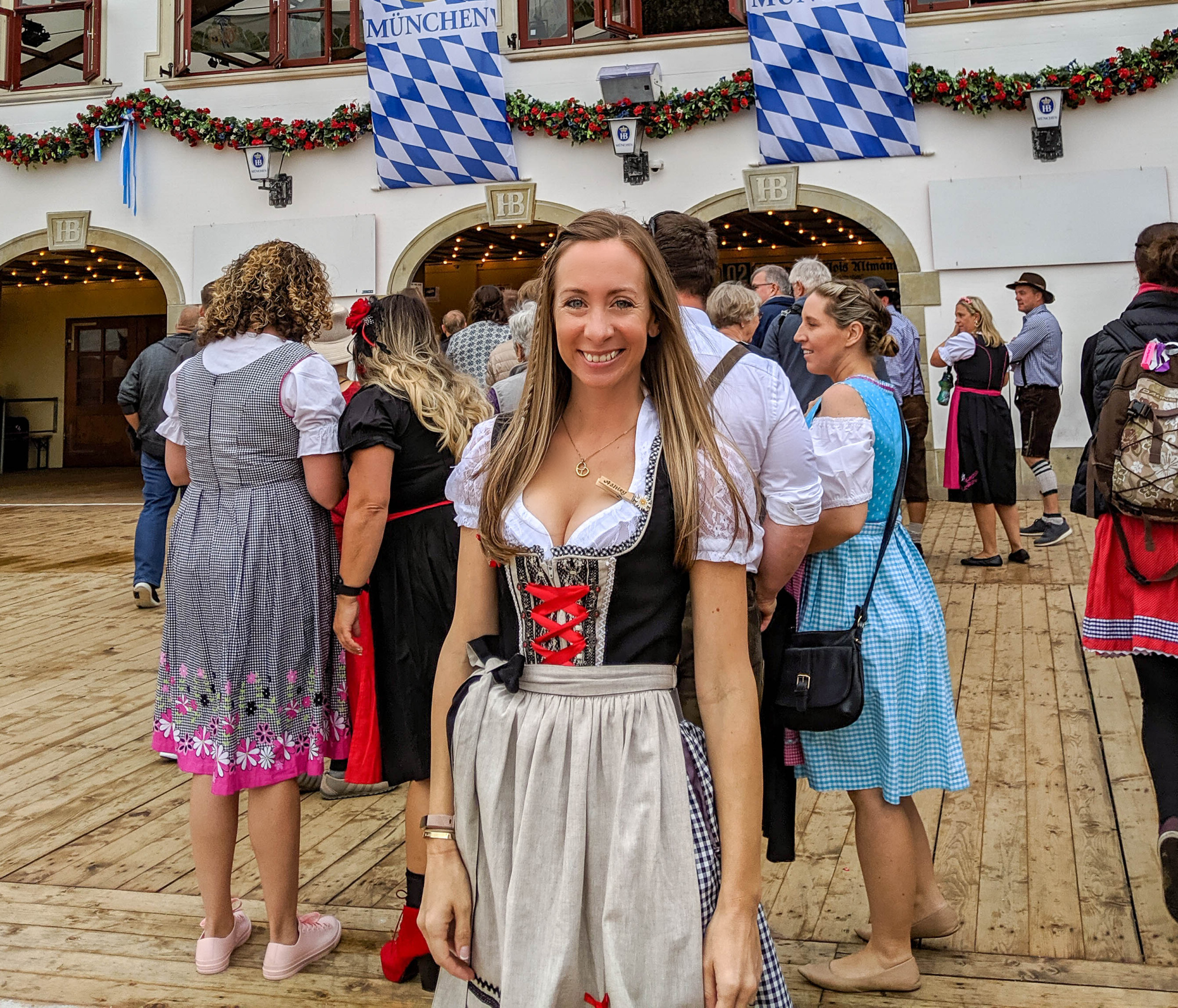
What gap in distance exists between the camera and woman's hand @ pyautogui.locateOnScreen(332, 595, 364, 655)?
251 centimetres

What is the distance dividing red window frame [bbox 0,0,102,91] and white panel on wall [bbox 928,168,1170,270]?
26.3 feet

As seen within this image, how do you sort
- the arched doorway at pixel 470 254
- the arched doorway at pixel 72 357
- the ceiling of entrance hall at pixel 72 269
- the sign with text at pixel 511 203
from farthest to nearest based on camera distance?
1. the arched doorway at pixel 72 357
2. the ceiling of entrance hall at pixel 72 269
3. the arched doorway at pixel 470 254
4. the sign with text at pixel 511 203

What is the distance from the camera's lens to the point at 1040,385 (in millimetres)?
7621

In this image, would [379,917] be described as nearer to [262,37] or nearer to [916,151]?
[916,151]

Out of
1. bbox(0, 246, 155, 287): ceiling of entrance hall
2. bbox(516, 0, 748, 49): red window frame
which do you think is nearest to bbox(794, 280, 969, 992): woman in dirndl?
bbox(516, 0, 748, 49): red window frame

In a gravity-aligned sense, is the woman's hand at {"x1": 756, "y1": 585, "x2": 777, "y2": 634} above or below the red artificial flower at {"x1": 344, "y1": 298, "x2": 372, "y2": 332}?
below

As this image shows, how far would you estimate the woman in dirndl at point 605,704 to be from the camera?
136cm

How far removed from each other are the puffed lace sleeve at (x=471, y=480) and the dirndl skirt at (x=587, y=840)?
0.23 meters

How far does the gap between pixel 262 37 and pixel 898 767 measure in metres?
11.6

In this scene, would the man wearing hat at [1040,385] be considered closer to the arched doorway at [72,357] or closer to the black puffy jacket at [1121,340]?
the black puffy jacket at [1121,340]

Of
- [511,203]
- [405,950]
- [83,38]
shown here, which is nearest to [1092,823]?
[405,950]

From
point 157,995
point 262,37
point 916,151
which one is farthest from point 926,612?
point 262,37

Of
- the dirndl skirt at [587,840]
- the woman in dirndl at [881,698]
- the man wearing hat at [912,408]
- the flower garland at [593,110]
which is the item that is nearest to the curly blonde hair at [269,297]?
the woman in dirndl at [881,698]

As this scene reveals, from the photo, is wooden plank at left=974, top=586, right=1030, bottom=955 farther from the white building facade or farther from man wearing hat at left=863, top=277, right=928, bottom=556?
the white building facade
